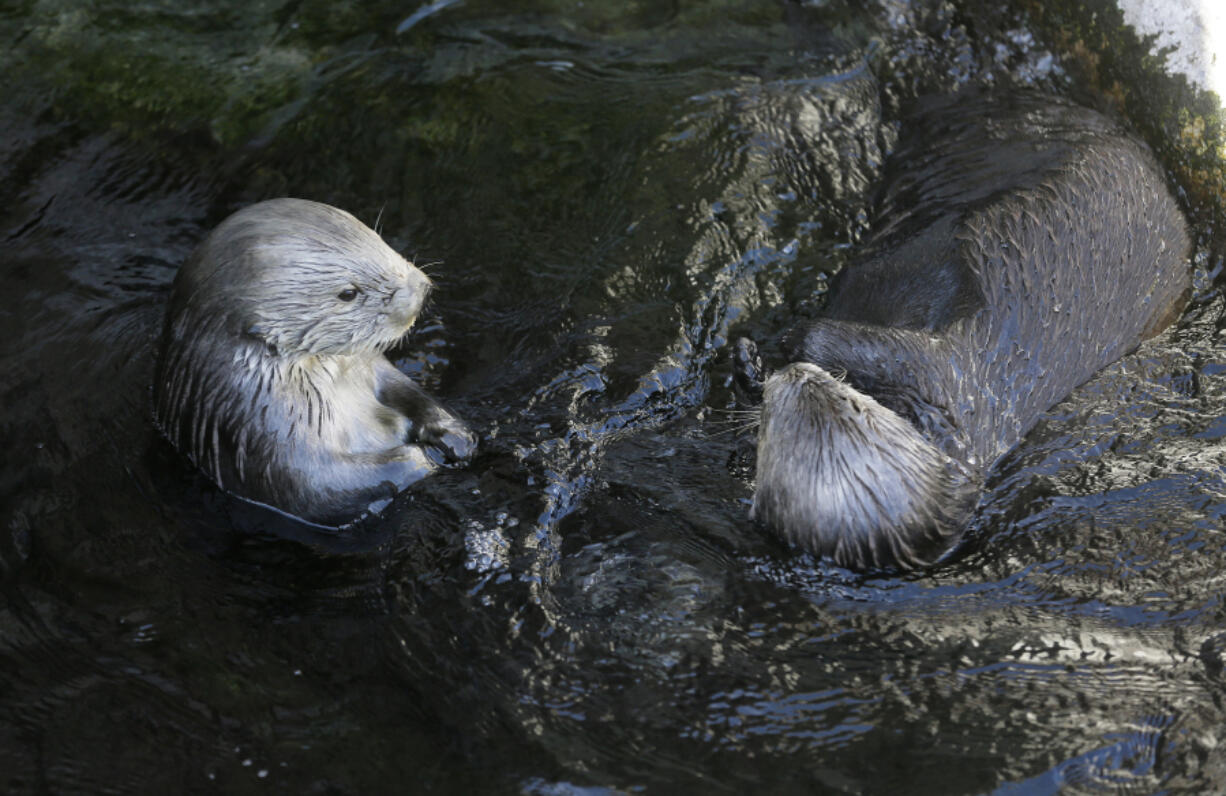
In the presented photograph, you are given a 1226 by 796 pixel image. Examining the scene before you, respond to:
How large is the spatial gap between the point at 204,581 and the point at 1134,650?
271 cm

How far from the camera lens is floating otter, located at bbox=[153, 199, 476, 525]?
3170 millimetres

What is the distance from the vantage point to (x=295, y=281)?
10.3 ft

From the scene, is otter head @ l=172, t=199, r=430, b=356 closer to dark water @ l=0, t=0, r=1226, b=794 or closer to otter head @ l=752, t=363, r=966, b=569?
dark water @ l=0, t=0, r=1226, b=794

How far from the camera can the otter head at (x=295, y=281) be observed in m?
3.14

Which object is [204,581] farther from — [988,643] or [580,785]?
[988,643]

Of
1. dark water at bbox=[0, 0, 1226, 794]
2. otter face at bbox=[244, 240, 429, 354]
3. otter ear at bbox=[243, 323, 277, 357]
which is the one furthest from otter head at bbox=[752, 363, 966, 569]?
otter ear at bbox=[243, 323, 277, 357]

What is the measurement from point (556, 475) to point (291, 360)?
3.01 feet

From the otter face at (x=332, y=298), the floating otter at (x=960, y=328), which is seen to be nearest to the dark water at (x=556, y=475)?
the floating otter at (x=960, y=328)

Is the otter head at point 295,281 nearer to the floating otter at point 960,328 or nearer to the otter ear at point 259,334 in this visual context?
the otter ear at point 259,334

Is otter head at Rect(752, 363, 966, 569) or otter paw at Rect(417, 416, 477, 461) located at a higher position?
otter head at Rect(752, 363, 966, 569)

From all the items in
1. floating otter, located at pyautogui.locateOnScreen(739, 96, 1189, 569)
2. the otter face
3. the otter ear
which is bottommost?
the otter ear

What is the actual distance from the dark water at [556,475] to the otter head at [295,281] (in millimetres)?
603

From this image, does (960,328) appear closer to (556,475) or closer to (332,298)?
(556,475)

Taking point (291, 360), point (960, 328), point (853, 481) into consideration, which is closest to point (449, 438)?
point (291, 360)
